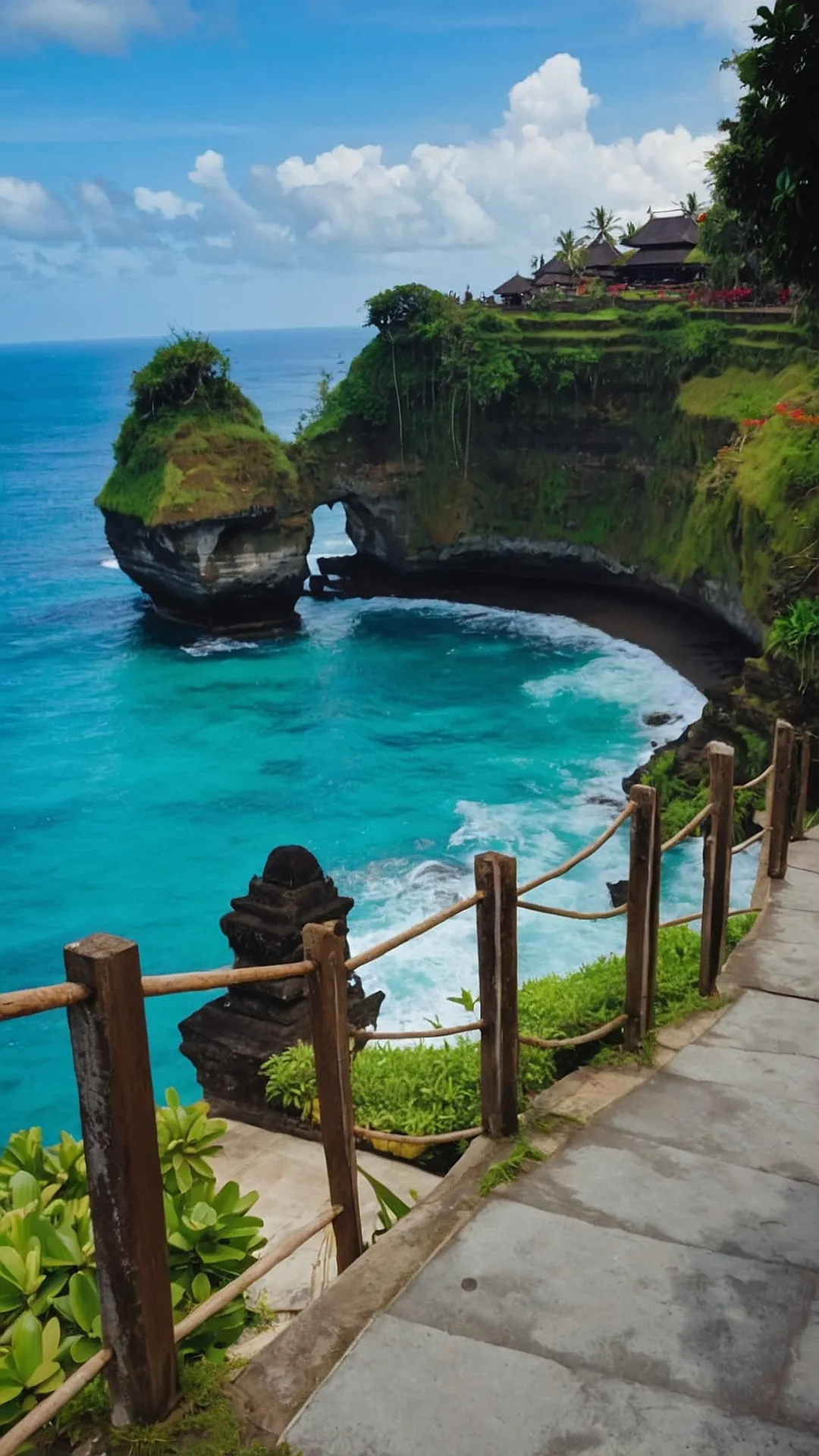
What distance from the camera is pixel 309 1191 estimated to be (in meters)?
5.21

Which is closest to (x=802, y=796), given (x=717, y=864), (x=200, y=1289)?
(x=717, y=864)

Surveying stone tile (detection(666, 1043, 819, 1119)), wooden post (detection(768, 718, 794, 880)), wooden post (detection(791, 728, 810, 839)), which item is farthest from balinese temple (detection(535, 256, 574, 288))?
stone tile (detection(666, 1043, 819, 1119))

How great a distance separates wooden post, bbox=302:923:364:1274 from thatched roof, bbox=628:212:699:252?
39.7 meters

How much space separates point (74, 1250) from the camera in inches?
126

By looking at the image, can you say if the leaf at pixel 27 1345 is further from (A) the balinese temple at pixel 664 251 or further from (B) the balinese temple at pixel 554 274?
(B) the balinese temple at pixel 554 274

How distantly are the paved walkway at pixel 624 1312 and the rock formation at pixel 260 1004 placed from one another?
7.71 ft

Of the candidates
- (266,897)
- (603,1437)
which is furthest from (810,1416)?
(266,897)

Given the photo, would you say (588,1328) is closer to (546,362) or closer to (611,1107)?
(611,1107)

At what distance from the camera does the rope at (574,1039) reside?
4469mm

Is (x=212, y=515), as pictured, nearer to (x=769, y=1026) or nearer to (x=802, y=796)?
(x=802, y=796)

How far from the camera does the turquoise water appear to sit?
56.4ft

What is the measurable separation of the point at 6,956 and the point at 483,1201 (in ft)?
50.6

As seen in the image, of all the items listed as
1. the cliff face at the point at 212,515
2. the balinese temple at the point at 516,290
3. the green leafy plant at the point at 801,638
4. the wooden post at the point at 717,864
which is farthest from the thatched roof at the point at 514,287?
the wooden post at the point at 717,864

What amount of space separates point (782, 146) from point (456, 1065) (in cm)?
424
